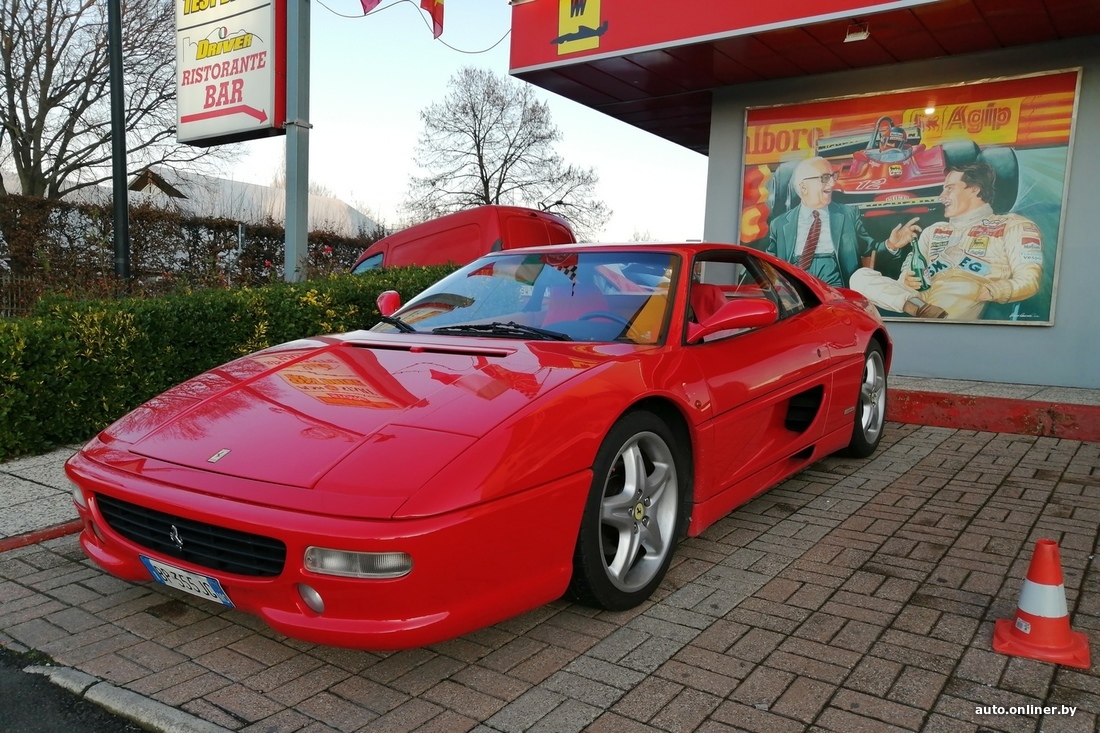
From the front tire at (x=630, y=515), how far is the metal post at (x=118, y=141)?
6.67m

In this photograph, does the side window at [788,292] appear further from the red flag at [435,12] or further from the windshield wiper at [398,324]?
the red flag at [435,12]

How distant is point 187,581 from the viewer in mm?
2344

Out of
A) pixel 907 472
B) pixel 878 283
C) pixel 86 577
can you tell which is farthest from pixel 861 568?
pixel 878 283

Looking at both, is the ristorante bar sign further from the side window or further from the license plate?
the license plate

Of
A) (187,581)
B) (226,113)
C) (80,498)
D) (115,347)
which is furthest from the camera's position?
(226,113)

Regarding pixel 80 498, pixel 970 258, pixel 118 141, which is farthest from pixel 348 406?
pixel 970 258

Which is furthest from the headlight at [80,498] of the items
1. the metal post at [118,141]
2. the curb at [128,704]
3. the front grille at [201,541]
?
the metal post at [118,141]

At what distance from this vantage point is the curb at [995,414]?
5840 millimetres

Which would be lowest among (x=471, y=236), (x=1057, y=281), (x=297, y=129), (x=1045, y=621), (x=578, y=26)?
(x=1045, y=621)

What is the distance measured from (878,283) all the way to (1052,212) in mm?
1687

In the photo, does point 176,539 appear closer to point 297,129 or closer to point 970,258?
point 297,129

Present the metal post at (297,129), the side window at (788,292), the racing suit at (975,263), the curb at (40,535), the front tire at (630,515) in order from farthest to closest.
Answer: the metal post at (297,129), the racing suit at (975,263), the side window at (788,292), the curb at (40,535), the front tire at (630,515)

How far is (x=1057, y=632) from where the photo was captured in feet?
8.11

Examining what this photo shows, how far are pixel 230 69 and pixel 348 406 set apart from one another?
8.47 m
